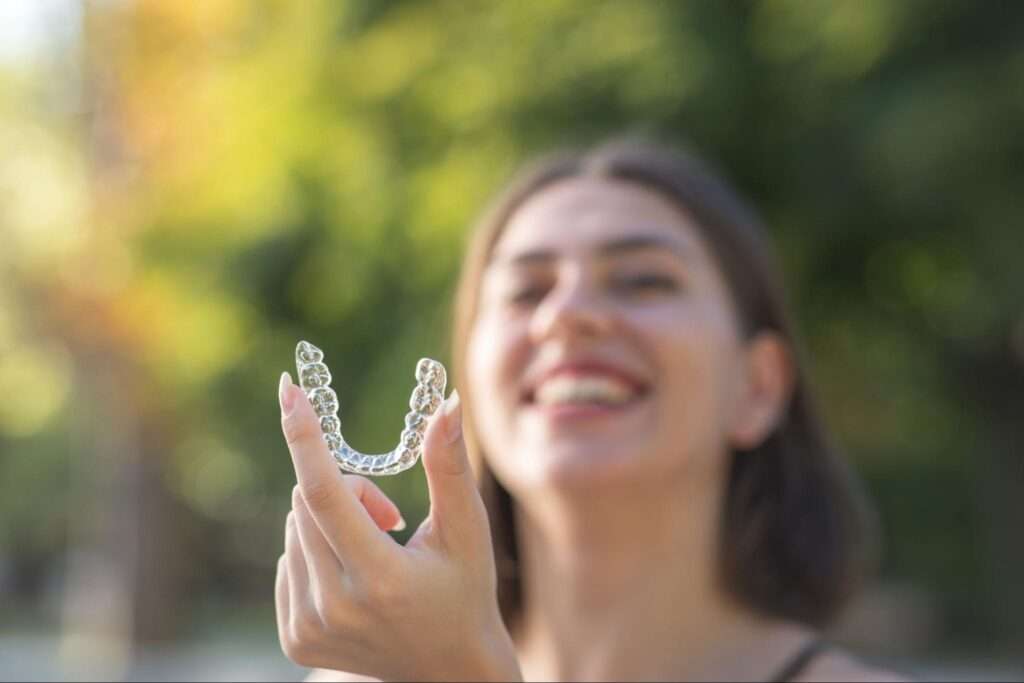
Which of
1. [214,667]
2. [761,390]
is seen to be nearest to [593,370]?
[761,390]

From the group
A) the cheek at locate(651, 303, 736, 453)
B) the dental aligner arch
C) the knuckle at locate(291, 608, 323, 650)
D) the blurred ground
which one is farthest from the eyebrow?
the blurred ground

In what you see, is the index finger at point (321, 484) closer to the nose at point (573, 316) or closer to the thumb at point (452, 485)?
the thumb at point (452, 485)

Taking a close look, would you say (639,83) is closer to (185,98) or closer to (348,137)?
(348,137)

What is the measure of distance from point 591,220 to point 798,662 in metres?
0.82

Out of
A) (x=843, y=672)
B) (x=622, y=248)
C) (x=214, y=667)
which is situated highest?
(x=214, y=667)

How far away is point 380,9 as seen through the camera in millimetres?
8125

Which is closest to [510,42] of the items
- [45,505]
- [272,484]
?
[272,484]

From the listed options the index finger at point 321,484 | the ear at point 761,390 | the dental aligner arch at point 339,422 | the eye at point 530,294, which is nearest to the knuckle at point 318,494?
the index finger at point 321,484

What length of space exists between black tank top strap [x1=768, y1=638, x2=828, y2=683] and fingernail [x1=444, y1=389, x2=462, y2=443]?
2.95 ft

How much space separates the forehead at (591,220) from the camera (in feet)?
7.00

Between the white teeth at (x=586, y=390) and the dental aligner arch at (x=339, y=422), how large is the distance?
0.53 meters

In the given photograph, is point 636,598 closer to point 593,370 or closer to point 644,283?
point 593,370

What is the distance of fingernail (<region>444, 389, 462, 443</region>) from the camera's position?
4.16 feet

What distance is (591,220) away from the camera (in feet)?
7.07
